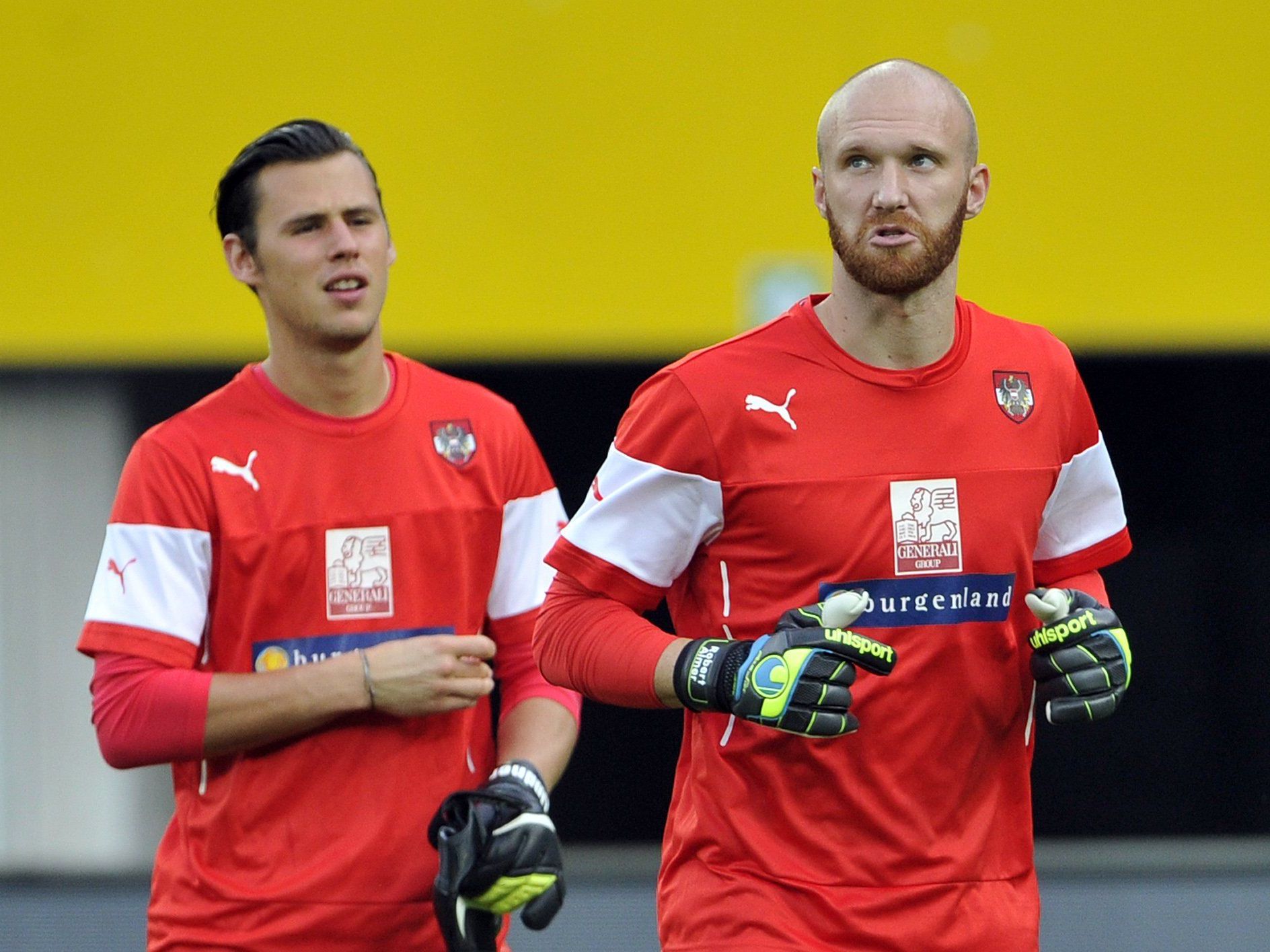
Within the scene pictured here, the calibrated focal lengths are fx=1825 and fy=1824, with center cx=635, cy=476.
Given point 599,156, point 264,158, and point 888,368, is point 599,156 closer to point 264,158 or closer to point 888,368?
point 264,158

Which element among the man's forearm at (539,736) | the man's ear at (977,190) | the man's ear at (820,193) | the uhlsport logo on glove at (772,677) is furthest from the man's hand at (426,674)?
the man's ear at (977,190)

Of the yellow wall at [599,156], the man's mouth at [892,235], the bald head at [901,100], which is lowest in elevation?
the man's mouth at [892,235]

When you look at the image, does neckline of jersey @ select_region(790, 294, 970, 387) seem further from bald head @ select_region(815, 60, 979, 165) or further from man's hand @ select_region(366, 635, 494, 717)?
man's hand @ select_region(366, 635, 494, 717)

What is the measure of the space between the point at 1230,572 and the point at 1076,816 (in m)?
0.94

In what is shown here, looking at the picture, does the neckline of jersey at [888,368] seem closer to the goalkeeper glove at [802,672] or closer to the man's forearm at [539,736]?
the goalkeeper glove at [802,672]

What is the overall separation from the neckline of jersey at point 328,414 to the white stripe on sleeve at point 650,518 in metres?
0.64

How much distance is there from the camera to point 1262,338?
226 inches

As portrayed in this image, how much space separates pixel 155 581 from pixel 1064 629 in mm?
1466

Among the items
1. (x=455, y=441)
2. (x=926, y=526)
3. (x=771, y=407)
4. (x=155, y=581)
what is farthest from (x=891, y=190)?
(x=155, y=581)

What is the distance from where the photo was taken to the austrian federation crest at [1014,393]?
2777mm

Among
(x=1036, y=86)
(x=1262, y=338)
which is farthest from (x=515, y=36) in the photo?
(x=1262, y=338)

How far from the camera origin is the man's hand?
2.97 meters

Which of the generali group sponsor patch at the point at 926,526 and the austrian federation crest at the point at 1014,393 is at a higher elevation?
the austrian federation crest at the point at 1014,393

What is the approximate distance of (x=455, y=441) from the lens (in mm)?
3264
